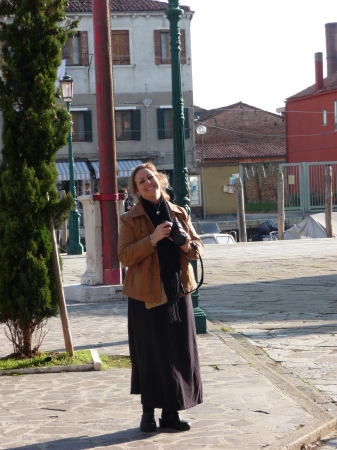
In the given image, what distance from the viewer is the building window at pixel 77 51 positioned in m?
35.6

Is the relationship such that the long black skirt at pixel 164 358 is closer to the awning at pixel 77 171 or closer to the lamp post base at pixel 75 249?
the lamp post base at pixel 75 249

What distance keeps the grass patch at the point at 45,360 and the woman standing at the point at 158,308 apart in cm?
191

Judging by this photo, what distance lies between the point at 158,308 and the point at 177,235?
1.51 ft

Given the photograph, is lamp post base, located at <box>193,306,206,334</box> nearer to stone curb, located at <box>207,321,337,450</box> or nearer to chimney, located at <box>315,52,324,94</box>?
stone curb, located at <box>207,321,337,450</box>

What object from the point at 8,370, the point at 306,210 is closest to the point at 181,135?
the point at 8,370

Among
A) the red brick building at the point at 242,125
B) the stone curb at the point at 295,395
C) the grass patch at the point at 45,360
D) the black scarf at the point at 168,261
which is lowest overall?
the stone curb at the point at 295,395

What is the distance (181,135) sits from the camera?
784 centimetres

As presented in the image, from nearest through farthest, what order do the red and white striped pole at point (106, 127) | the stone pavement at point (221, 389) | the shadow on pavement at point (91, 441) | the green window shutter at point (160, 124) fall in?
the shadow on pavement at point (91, 441) < the stone pavement at point (221, 389) < the red and white striped pole at point (106, 127) < the green window shutter at point (160, 124)

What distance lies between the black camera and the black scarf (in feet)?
0.39

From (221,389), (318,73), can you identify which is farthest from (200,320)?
(318,73)

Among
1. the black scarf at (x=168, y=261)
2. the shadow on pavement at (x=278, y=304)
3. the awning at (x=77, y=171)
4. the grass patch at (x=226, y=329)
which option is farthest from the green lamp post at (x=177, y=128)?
the awning at (x=77, y=171)

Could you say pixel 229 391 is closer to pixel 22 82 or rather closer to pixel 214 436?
pixel 214 436

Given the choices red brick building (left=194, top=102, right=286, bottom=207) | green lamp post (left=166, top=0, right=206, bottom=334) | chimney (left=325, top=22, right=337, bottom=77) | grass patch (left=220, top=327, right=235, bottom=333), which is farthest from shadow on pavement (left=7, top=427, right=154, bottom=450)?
chimney (left=325, top=22, right=337, bottom=77)

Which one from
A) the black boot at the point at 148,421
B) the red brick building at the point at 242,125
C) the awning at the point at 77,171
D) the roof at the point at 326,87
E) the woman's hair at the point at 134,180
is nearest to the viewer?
the black boot at the point at 148,421
